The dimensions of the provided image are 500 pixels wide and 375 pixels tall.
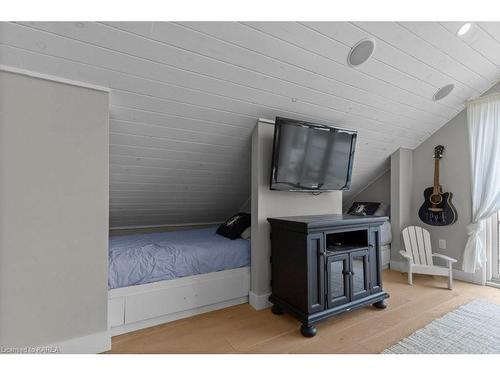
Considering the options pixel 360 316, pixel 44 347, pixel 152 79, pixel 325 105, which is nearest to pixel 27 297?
pixel 44 347

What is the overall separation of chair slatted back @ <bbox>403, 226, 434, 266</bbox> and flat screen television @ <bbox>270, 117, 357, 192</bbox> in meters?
1.34

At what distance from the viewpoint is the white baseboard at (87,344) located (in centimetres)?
158

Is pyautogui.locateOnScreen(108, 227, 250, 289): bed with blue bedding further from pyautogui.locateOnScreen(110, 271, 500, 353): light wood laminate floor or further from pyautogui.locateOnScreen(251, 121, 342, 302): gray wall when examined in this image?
pyautogui.locateOnScreen(110, 271, 500, 353): light wood laminate floor

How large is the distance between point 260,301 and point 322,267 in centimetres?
73

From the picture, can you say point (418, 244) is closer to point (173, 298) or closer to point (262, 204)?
point (262, 204)

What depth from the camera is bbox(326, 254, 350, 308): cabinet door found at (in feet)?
6.55

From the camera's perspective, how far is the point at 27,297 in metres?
1.49

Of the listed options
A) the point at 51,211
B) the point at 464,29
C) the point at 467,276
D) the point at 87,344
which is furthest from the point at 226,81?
the point at 467,276

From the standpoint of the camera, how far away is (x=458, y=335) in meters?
1.83

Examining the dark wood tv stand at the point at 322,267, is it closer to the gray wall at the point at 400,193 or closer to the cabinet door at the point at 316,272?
the cabinet door at the point at 316,272

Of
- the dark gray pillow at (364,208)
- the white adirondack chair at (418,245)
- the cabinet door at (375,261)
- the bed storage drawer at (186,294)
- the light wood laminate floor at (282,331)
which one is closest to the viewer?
the light wood laminate floor at (282,331)

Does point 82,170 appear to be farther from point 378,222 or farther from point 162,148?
point 378,222

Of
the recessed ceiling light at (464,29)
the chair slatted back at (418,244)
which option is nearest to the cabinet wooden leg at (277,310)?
the chair slatted back at (418,244)

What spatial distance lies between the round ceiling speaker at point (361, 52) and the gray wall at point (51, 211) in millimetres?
1824
